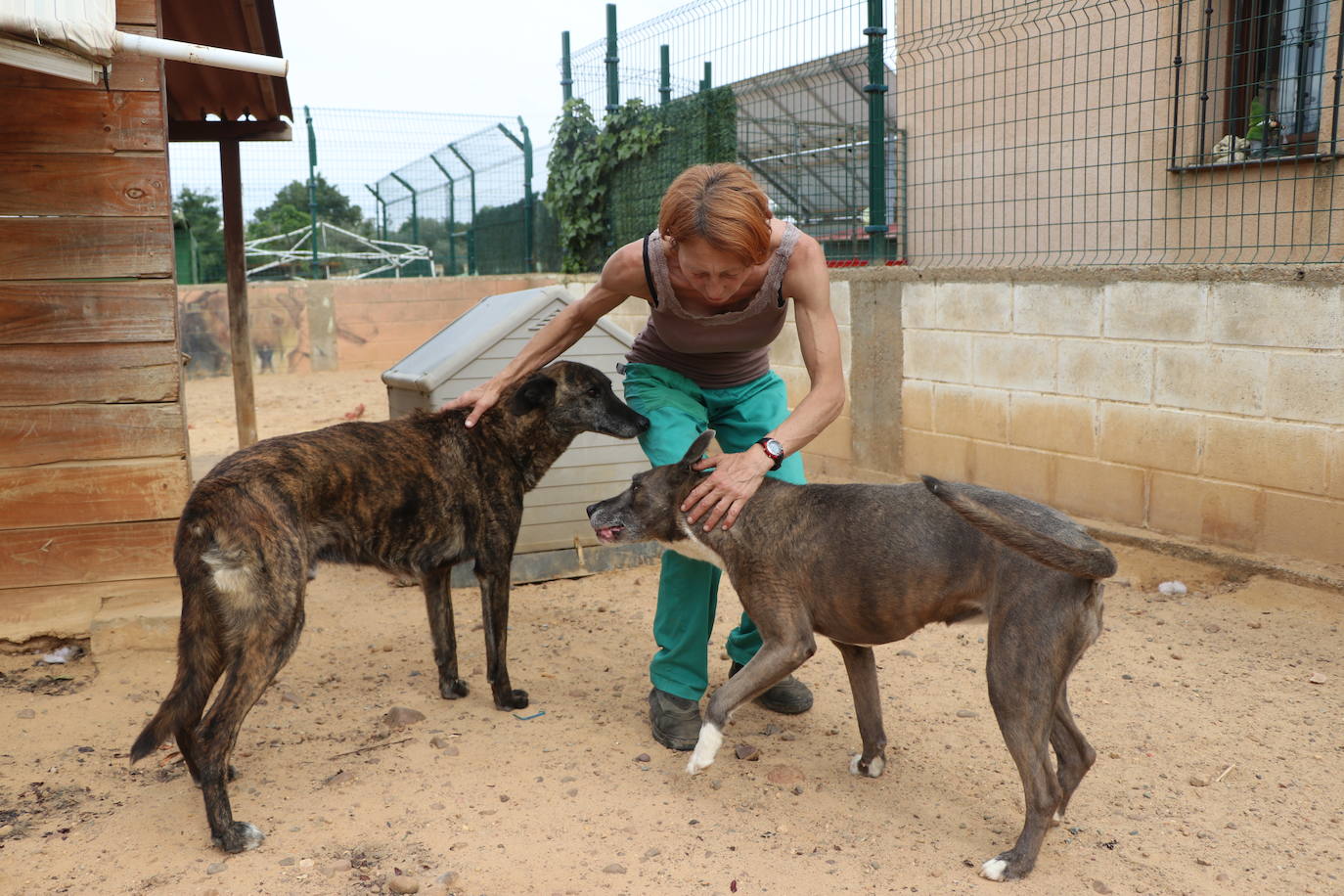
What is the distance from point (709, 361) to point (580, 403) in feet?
2.77

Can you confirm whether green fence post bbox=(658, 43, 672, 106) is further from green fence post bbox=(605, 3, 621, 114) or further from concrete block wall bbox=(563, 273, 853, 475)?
concrete block wall bbox=(563, 273, 853, 475)

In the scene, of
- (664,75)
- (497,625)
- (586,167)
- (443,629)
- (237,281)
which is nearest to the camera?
(497,625)

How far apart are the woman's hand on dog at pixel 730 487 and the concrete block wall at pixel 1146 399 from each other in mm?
3347

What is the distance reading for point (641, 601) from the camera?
5633 mm

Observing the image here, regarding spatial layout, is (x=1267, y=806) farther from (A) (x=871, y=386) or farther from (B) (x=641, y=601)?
(A) (x=871, y=386)

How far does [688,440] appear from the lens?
148 inches

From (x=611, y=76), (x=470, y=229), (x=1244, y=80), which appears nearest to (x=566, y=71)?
(x=611, y=76)

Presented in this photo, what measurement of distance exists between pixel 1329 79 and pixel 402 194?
43.0 feet

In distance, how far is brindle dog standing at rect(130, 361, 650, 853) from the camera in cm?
312

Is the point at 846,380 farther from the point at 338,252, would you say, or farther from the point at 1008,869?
the point at 338,252

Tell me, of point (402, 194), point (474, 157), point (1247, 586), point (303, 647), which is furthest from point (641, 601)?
point (402, 194)

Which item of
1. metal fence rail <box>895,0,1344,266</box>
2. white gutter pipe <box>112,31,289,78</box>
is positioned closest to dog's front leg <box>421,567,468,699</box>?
white gutter pipe <box>112,31,289,78</box>

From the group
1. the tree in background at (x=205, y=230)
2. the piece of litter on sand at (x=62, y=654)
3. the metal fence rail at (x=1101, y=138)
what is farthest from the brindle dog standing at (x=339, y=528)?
the tree in background at (x=205, y=230)

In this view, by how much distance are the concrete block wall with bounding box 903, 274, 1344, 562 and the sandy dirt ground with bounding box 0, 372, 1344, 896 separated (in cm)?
58
